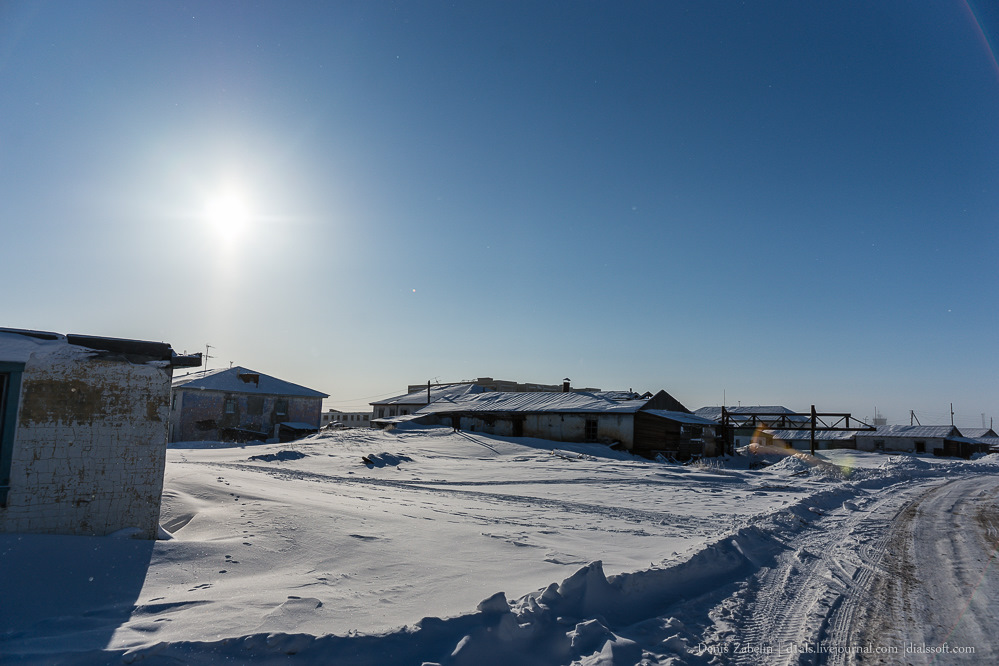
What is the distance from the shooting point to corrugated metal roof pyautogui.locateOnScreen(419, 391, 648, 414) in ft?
110

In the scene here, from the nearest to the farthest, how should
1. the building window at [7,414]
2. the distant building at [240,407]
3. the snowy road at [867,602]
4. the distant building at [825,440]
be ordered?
the snowy road at [867,602] → the building window at [7,414] → the distant building at [240,407] → the distant building at [825,440]

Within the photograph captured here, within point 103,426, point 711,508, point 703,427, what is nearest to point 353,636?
point 103,426

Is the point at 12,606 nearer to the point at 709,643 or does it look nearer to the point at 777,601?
the point at 709,643

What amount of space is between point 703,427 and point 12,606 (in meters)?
35.4


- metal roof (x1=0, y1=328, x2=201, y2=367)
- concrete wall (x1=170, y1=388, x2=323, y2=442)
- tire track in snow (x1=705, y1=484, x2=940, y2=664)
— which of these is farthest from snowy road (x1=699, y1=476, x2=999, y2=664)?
concrete wall (x1=170, y1=388, x2=323, y2=442)

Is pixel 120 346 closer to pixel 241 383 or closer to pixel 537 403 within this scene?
pixel 537 403

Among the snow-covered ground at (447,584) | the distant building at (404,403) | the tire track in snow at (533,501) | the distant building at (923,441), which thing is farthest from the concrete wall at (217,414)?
the distant building at (923,441)

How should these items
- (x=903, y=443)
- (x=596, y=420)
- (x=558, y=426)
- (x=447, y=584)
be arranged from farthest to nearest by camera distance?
(x=903, y=443) → (x=558, y=426) → (x=596, y=420) → (x=447, y=584)

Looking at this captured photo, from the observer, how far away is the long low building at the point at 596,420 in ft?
104

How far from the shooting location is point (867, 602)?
616 centimetres

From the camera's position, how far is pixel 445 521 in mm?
9961

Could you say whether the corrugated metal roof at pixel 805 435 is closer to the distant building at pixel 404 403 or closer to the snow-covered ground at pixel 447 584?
the distant building at pixel 404 403

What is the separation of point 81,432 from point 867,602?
395 inches

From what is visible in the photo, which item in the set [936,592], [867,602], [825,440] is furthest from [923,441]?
[867,602]
